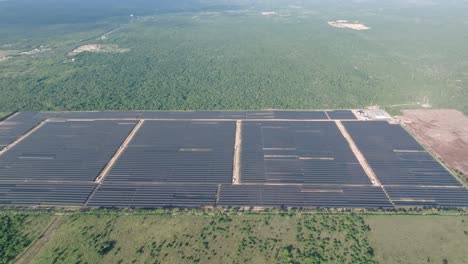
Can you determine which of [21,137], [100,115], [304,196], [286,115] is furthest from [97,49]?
[304,196]

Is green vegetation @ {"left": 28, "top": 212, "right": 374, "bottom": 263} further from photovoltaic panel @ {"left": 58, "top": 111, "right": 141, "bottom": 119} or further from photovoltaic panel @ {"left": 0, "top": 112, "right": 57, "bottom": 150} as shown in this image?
photovoltaic panel @ {"left": 58, "top": 111, "right": 141, "bottom": 119}

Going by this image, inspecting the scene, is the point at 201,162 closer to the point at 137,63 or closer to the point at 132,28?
the point at 137,63

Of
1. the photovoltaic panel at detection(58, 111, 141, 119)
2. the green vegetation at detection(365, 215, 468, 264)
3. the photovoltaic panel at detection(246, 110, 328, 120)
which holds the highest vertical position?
the photovoltaic panel at detection(58, 111, 141, 119)

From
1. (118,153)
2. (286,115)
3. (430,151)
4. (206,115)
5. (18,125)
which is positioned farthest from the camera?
(206,115)

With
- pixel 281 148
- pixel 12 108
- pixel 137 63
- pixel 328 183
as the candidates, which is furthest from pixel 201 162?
pixel 137 63

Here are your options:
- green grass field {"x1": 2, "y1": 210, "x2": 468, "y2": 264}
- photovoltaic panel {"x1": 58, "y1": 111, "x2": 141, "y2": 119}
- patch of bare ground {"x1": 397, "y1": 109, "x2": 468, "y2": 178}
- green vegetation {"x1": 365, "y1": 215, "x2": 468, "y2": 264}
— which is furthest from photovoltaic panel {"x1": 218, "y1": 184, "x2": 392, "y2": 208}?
photovoltaic panel {"x1": 58, "y1": 111, "x2": 141, "y2": 119}

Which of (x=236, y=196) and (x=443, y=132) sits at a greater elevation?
(x=443, y=132)

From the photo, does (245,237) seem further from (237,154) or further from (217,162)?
(237,154)
